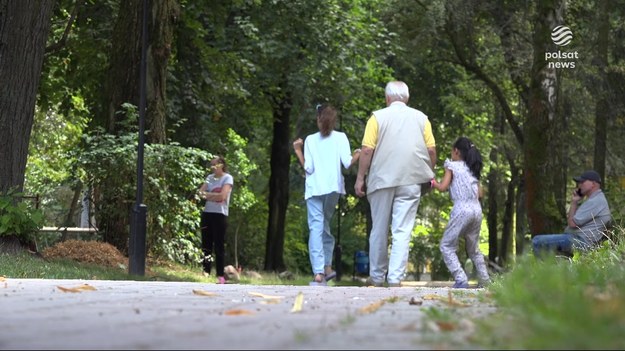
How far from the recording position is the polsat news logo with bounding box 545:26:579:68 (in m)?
24.2

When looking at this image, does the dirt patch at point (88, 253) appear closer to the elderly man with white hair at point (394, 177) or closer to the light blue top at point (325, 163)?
the light blue top at point (325, 163)

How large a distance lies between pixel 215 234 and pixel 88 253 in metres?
1.99

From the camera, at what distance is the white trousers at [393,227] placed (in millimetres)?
12859

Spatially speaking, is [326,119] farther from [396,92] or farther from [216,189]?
[216,189]

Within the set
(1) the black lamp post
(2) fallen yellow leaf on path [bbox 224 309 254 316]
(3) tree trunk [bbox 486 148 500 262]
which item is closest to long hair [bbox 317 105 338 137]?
(1) the black lamp post

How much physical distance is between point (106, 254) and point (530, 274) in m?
12.7

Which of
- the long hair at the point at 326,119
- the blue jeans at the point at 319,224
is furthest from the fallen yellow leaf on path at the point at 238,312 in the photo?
the long hair at the point at 326,119

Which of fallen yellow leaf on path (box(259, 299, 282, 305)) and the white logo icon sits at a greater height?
the white logo icon

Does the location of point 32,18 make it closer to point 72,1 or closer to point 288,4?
point 72,1

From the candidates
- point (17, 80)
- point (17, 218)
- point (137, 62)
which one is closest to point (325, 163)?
point (17, 218)

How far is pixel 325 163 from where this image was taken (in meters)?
13.6

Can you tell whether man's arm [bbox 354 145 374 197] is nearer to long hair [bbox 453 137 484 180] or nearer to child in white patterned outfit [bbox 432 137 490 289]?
child in white patterned outfit [bbox 432 137 490 289]

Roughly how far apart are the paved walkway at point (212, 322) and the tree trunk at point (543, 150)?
1539cm

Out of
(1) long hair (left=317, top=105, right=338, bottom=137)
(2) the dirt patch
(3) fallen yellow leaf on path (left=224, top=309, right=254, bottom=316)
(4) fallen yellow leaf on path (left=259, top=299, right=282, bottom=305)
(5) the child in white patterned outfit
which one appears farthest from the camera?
(2) the dirt patch
